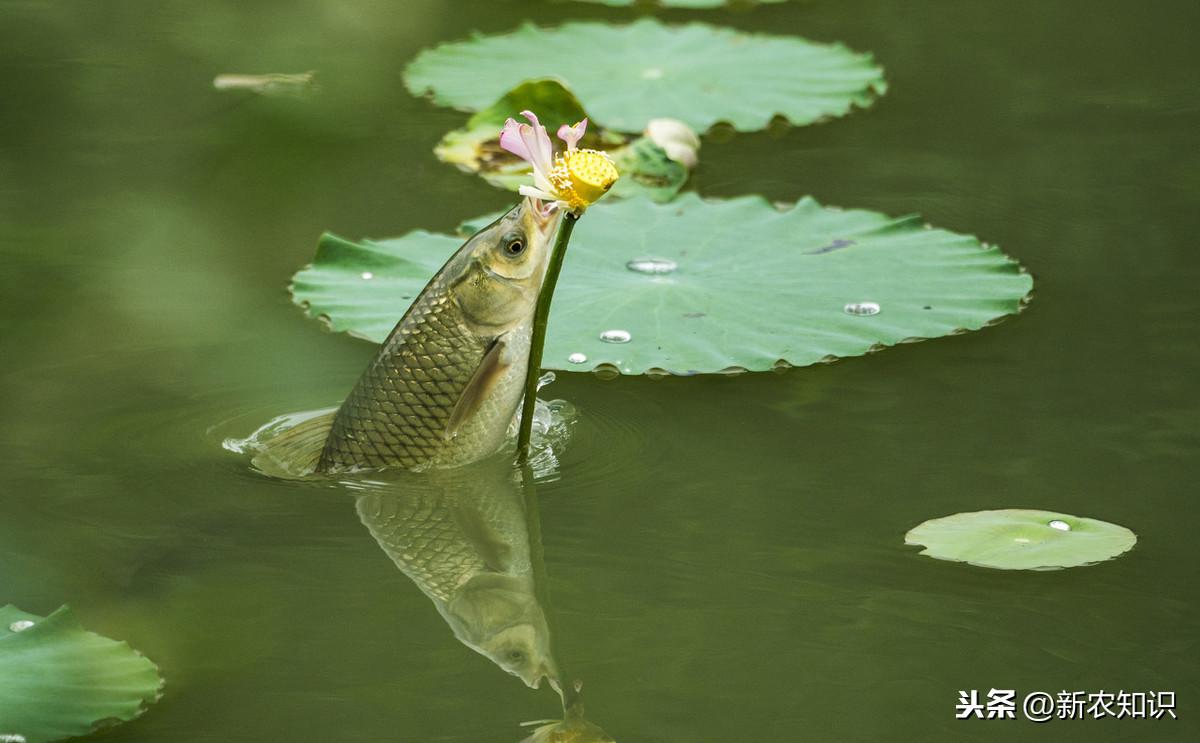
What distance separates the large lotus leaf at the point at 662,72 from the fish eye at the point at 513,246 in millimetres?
2080

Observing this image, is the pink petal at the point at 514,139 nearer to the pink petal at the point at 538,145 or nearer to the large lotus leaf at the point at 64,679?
the pink petal at the point at 538,145

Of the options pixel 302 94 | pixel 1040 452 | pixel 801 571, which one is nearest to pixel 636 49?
pixel 302 94

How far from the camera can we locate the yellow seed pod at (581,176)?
102 inches

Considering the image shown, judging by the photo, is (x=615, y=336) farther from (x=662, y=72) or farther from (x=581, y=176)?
(x=662, y=72)

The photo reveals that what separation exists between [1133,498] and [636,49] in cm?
321

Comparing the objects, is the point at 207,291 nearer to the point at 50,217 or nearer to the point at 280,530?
the point at 50,217

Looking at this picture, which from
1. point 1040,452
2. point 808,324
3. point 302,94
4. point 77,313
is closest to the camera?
point 1040,452

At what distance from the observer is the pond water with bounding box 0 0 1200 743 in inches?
96.0

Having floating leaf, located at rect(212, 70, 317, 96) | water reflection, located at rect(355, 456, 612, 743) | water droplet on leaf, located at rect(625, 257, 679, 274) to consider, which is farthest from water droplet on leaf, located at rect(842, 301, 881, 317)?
floating leaf, located at rect(212, 70, 317, 96)

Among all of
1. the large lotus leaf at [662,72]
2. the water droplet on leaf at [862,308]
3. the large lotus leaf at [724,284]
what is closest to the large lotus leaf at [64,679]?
the large lotus leaf at [724,284]

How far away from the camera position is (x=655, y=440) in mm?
3246

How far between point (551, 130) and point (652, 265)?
1109mm

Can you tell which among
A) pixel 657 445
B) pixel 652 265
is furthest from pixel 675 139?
pixel 657 445

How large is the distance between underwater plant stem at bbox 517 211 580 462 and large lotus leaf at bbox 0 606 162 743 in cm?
92
